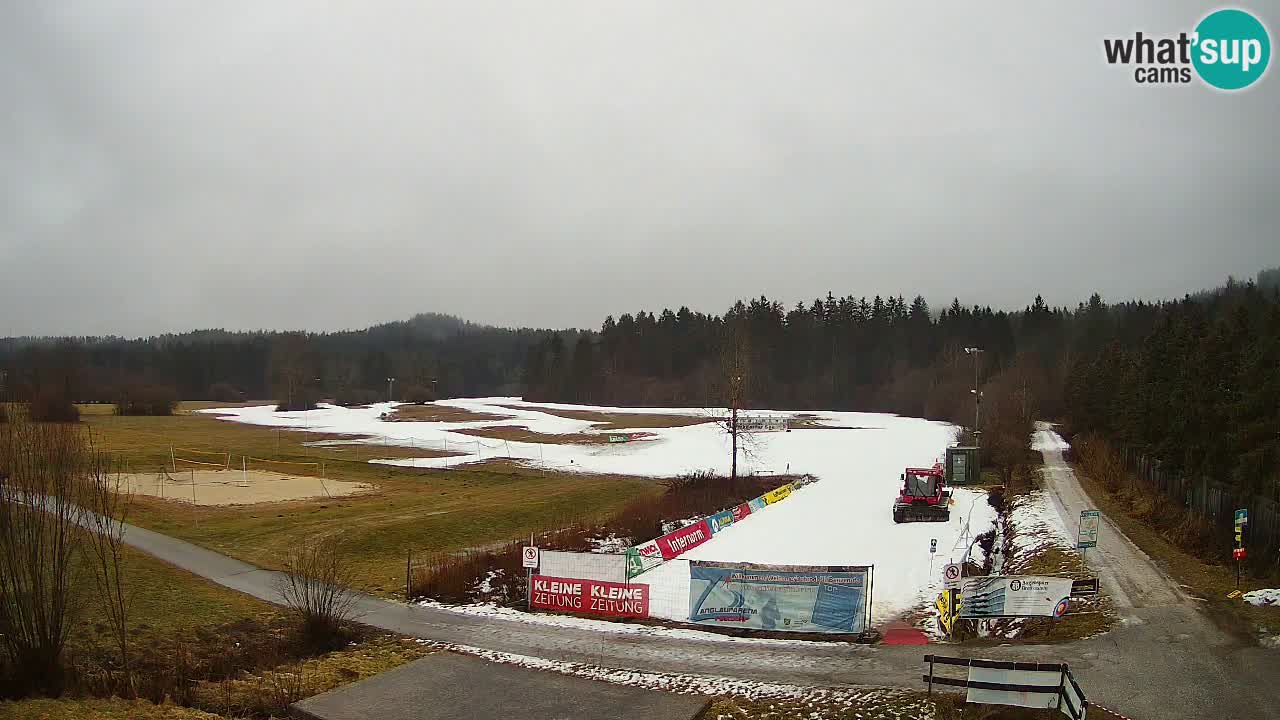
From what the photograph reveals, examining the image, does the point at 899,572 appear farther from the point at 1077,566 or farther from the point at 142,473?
Answer: the point at 142,473

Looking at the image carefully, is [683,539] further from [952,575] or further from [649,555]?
[952,575]

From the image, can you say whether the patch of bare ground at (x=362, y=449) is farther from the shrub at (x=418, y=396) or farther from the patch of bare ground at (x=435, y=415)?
the shrub at (x=418, y=396)

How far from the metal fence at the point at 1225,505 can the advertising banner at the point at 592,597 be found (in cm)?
1788

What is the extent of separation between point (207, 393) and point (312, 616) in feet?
612

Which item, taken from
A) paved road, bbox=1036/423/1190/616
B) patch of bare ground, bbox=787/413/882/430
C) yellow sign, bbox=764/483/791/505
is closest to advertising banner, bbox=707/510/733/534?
yellow sign, bbox=764/483/791/505

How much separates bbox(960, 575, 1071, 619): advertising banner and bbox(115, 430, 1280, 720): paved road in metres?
1.41

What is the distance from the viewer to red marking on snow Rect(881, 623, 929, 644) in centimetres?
1748

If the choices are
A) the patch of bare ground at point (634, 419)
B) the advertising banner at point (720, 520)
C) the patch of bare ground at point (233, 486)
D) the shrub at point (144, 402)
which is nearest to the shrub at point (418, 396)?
the patch of bare ground at point (634, 419)

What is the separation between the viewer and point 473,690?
14.0m

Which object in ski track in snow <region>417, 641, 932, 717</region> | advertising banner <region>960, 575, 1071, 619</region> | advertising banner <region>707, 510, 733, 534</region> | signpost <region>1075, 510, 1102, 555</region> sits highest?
signpost <region>1075, 510, 1102, 555</region>

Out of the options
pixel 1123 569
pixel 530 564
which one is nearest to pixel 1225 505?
pixel 1123 569

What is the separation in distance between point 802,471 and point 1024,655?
35.6 metres

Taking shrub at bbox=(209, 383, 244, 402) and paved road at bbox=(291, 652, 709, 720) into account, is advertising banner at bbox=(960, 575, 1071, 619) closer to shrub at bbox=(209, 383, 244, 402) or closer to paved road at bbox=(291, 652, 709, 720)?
paved road at bbox=(291, 652, 709, 720)

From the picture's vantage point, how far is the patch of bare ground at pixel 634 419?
284 feet
